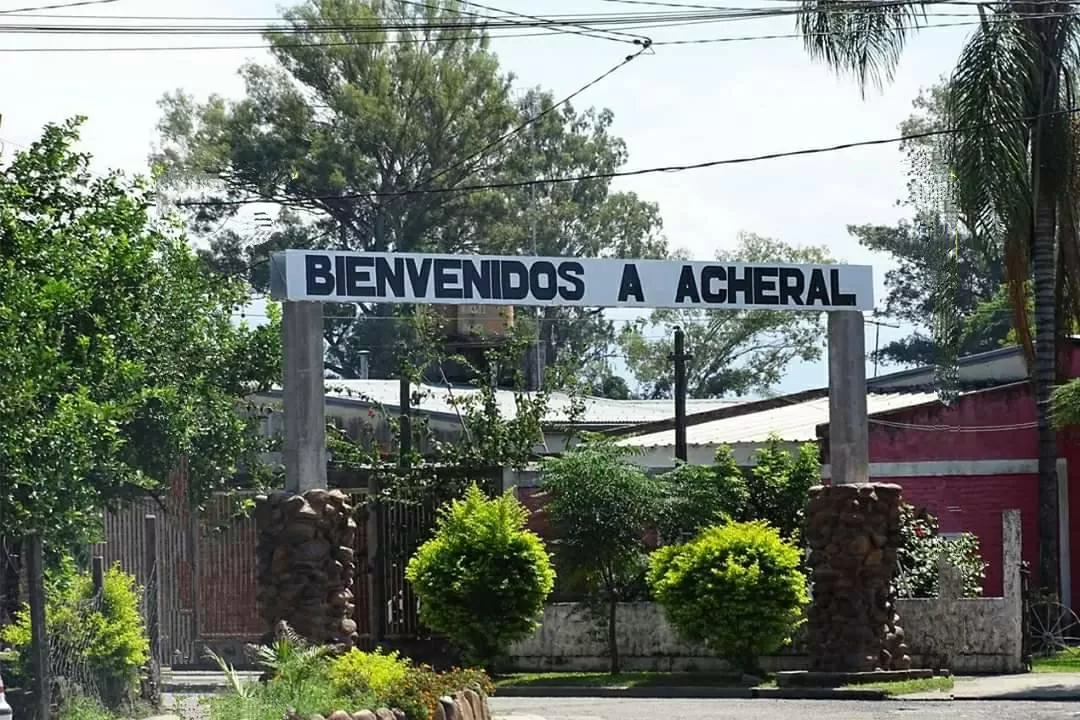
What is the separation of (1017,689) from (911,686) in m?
1.21

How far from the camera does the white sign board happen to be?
72.1 feet

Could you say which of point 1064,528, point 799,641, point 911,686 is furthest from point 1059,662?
point 1064,528

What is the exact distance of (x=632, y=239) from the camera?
218 feet

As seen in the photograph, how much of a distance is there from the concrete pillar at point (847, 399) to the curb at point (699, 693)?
273 cm

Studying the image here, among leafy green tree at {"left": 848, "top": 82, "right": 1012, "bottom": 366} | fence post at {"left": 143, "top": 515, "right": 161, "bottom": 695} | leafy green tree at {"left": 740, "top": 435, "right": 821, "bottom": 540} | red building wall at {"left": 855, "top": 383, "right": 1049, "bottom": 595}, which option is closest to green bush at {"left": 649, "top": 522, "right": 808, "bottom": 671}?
leafy green tree at {"left": 740, "top": 435, "right": 821, "bottom": 540}

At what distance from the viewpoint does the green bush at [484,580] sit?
24969 millimetres

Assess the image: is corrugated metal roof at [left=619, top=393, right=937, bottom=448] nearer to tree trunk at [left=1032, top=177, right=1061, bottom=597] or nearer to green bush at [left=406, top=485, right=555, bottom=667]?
tree trunk at [left=1032, top=177, right=1061, bottom=597]

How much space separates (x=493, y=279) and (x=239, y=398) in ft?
16.3

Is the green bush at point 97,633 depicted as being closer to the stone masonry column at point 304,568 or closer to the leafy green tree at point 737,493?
the stone masonry column at point 304,568

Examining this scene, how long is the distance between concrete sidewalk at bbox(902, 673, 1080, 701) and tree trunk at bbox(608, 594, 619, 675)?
4888 mm

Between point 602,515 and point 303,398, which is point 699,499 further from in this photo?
point 303,398

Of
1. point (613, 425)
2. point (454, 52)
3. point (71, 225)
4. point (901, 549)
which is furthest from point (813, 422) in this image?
point (454, 52)

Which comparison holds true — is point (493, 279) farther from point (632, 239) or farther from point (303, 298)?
point (632, 239)

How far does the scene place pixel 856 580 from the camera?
77.6 feet
